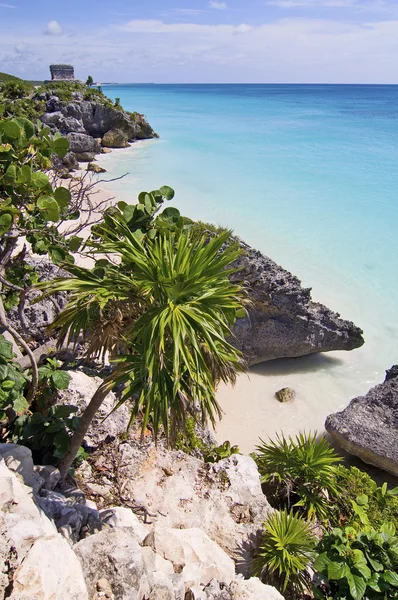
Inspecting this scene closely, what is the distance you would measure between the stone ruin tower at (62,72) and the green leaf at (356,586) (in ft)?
163

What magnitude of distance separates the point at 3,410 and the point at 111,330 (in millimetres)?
1364

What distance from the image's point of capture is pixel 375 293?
39.0 ft

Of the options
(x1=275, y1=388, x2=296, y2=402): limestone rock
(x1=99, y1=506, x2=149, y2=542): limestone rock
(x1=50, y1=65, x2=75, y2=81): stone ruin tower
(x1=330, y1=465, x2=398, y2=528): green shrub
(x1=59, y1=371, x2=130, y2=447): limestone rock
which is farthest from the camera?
(x1=50, y1=65, x2=75, y2=81): stone ruin tower

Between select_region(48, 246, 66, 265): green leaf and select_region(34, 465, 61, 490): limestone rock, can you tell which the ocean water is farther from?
select_region(48, 246, 66, 265): green leaf

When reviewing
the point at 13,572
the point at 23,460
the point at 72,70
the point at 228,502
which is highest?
the point at 72,70

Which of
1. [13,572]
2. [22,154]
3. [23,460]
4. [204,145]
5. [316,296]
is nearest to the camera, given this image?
[13,572]

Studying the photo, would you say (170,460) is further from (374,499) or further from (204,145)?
(204,145)

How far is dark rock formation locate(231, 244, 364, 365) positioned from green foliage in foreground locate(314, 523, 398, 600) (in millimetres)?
4758

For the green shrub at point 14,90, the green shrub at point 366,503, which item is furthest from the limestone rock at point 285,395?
the green shrub at point 14,90

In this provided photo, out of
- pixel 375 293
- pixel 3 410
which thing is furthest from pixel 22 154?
pixel 375 293

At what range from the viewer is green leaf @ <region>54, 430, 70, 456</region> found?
4062 mm

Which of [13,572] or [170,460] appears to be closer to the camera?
[13,572]

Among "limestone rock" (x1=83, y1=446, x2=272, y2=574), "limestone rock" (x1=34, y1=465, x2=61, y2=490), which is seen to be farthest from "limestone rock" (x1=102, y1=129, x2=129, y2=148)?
"limestone rock" (x1=34, y1=465, x2=61, y2=490)

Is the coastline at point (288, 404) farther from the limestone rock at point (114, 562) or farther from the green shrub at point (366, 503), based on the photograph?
the limestone rock at point (114, 562)
